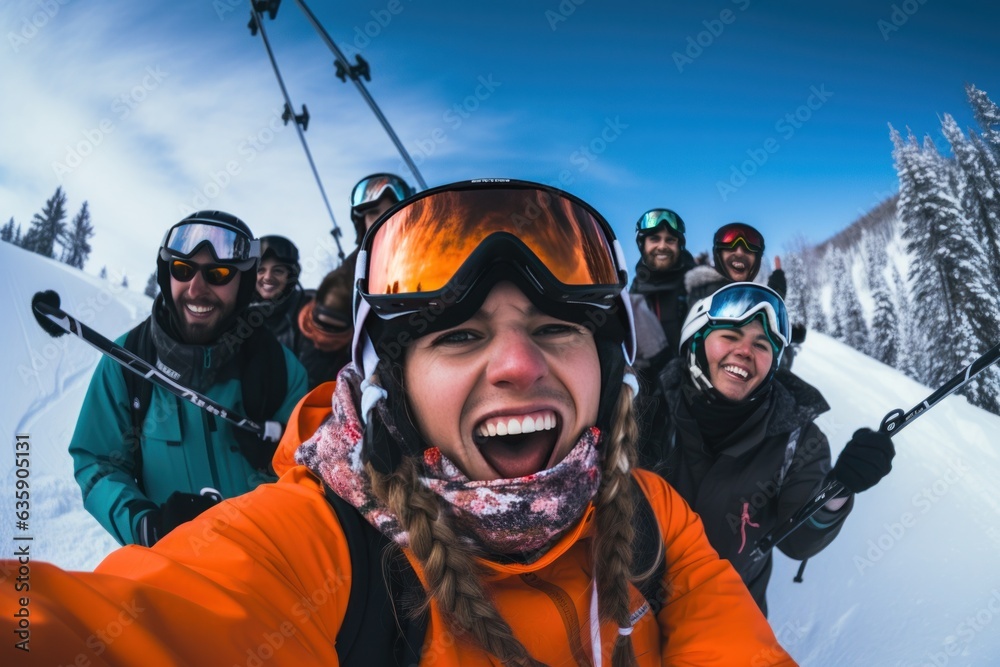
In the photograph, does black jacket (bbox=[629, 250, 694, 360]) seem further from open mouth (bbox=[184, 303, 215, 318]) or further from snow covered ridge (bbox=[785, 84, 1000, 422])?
open mouth (bbox=[184, 303, 215, 318])

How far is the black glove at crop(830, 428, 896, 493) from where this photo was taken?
2.90 meters

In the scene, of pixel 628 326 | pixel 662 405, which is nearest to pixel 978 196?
pixel 662 405

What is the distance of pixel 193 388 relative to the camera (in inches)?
115

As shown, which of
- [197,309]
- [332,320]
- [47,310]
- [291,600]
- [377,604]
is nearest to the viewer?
[291,600]

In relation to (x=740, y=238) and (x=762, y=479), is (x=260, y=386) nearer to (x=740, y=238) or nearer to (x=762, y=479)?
(x=762, y=479)

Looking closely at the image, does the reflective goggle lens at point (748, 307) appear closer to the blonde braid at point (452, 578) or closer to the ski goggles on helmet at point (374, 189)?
the blonde braid at point (452, 578)

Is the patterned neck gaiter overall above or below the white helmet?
below

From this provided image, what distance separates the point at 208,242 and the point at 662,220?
Result: 4245mm

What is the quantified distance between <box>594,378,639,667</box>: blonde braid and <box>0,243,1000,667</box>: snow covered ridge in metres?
1.29

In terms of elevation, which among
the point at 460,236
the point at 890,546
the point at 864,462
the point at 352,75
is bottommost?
the point at 890,546

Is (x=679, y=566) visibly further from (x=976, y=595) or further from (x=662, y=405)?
(x=976, y=595)

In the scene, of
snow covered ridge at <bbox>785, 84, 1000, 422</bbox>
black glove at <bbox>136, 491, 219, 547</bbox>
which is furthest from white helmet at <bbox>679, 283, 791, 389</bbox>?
black glove at <bbox>136, 491, 219, 547</bbox>

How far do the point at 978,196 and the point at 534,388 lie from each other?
19.5 feet

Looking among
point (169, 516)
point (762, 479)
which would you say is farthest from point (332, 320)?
point (762, 479)
